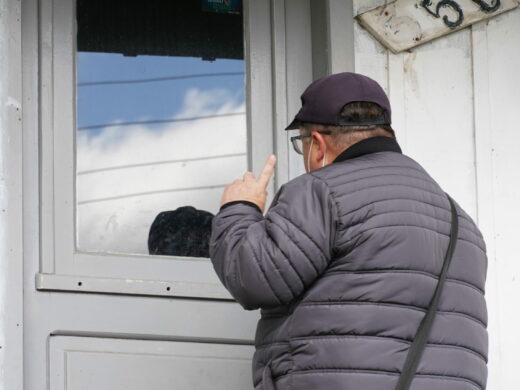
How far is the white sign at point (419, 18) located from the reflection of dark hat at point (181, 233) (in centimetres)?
92

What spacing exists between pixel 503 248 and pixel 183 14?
1435 mm

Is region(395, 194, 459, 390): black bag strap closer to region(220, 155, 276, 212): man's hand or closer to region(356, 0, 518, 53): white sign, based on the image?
region(220, 155, 276, 212): man's hand

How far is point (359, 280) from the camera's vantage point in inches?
124

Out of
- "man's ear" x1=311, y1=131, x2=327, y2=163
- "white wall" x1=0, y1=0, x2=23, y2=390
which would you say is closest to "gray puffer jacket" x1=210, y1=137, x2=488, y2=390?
"man's ear" x1=311, y1=131, x2=327, y2=163

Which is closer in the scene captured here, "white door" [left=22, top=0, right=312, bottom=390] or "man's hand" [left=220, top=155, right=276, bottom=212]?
"man's hand" [left=220, top=155, right=276, bottom=212]

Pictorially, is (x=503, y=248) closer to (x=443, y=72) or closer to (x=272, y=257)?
(x=443, y=72)

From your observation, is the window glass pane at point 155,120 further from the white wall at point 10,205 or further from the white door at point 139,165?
the white wall at point 10,205

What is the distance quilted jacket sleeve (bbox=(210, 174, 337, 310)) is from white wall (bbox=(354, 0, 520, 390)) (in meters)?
1.39

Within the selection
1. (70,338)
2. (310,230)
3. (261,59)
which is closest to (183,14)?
(261,59)

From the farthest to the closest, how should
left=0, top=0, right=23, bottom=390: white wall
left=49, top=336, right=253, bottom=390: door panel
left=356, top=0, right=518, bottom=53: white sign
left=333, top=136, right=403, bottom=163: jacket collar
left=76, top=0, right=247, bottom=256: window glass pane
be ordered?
left=356, top=0, right=518, bottom=53: white sign, left=76, top=0, right=247, bottom=256: window glass pane, left=49, top=336, right=253, bottom=390: door panel, left=0, top=0, right=23, bottom=390: white wall, left=333, top=136, right=403, bottom=163: jacket collar

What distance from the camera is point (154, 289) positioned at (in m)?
4.32

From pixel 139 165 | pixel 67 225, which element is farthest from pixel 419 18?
pixel 67 225

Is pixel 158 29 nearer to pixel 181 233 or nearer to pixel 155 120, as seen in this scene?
pixel 155 120

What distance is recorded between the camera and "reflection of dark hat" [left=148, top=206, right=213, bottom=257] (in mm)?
4461
